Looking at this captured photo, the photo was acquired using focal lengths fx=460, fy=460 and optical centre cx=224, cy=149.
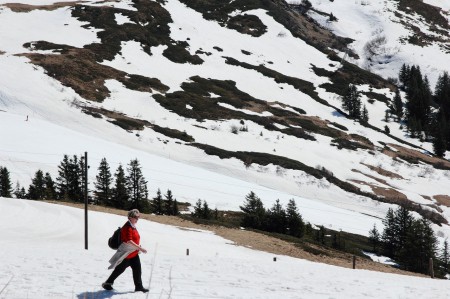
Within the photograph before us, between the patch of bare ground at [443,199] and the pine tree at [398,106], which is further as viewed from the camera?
the pine tree at [398,106]

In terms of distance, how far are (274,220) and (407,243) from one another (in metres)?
16.5

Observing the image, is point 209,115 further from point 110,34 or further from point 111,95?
point 110,34

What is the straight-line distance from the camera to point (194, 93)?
4412 inches

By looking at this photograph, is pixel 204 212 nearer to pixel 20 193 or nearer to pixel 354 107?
pixel 20 193

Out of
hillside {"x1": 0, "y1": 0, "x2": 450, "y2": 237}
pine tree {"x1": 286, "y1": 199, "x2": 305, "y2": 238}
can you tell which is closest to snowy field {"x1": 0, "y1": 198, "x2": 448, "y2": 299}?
pine tree {"x1": 286, "y1": 199, "x2": 305, "y2": 238}

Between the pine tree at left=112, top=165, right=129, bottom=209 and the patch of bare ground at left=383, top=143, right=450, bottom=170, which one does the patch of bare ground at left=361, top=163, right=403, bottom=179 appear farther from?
the pine tree at left=112, top=165, right=129, bottom=209

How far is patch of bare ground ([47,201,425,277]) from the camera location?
39969 mm

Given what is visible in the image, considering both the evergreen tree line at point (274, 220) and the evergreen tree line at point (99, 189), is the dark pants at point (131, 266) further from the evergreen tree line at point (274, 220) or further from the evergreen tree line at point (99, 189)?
the evergreen tree line at point (274, 220)

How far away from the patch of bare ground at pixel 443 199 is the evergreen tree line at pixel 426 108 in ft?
118

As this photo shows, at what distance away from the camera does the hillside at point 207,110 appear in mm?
71000

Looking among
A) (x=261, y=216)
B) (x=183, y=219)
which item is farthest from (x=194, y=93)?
(x=183, y=219)

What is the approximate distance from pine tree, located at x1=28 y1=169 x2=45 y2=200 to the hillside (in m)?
4.05

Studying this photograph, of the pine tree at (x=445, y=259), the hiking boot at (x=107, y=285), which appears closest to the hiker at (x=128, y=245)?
the hiking boot at (x=107, y=285)

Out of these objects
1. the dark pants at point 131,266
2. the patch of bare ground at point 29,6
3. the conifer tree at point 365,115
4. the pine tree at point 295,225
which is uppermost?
the patch of bare ground at point 29,6
